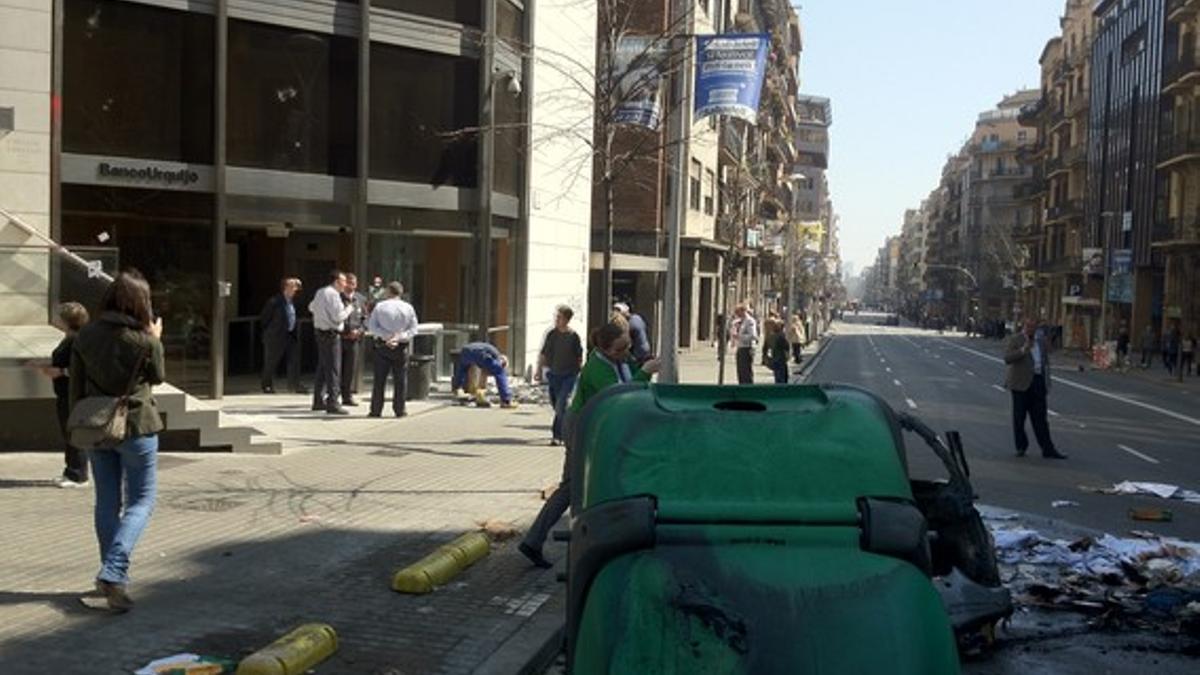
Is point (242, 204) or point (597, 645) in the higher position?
point (242, 204)

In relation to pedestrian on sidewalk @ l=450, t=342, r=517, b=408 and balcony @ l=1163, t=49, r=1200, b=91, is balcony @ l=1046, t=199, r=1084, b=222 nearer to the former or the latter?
balcony @ l=1163, t=49, r=1200, b=91

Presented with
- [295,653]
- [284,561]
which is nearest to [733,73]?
[284,561]

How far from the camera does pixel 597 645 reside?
374cm

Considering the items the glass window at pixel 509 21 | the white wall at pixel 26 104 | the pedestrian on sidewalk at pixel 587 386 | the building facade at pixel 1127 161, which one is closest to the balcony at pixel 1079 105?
the building facade at pixel 1127 161

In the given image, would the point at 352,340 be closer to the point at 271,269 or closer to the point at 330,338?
the point at 330,338

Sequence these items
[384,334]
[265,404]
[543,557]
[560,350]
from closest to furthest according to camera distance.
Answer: [543,557] < [560,350] < [384,334] < [265,404]

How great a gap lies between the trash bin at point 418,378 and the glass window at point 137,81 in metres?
4.34

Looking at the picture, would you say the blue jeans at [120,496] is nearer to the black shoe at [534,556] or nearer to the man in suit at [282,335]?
the black shoe at [534,556]

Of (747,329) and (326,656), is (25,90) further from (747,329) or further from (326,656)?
(747,329)

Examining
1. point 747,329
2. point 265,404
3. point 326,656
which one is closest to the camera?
point 326,656

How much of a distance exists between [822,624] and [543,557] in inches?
176

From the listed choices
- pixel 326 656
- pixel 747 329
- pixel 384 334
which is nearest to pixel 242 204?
pixel 384 334

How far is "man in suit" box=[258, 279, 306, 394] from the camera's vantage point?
57.3 feet

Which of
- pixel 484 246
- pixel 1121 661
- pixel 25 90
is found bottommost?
pixel 1121 661
